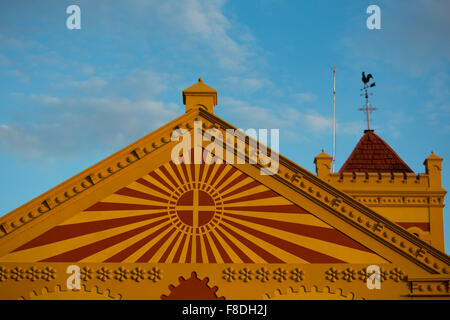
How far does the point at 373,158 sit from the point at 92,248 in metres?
16.9

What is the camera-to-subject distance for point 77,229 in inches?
576

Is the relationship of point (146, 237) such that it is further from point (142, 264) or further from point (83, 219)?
point (83, 219)

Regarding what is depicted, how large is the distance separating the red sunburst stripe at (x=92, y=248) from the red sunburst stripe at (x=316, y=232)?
331 cm

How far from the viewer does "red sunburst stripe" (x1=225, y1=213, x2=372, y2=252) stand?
14.5 metres

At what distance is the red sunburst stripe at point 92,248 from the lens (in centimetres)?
1434

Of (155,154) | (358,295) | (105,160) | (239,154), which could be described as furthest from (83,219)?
(358,295)

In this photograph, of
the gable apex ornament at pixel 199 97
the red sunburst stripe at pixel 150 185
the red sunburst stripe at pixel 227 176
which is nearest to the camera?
the red sunburst stripe at pixel 150 185

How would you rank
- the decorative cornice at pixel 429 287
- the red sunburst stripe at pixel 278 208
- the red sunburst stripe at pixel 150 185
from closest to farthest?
the decorative cornice at pixel 429 287 → the red sunburst stripe at pixel 278 208 → the red sunburst stripe at pixel 150 185

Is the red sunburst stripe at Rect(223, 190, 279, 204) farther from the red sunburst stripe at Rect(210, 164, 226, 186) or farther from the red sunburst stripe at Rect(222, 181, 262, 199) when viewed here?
the red sunburst stripe at Rect(210, 164, 226, 186)

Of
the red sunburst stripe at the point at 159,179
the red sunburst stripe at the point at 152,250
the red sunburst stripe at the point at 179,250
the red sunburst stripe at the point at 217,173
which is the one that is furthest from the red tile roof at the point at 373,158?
the red sunburst stripe at the point at 152,250

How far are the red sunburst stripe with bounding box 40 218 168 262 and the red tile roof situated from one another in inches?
561

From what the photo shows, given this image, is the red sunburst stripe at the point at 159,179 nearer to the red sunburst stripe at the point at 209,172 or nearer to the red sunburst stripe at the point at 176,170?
the red sunburst stripe at the point at 176,170

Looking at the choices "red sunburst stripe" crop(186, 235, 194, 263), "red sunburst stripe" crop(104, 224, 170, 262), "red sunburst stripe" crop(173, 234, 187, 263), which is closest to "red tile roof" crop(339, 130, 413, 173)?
"red sunburst stripe" crop(186, 235, 194, 263)

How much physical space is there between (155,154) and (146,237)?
7.85 feet
